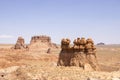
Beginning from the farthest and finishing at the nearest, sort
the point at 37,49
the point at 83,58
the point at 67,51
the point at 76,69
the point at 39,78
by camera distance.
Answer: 1. the point at 37,49
2. the point at 67,51
3. the point at 83,58
4. the point at 76,69
5. the point at 39,78

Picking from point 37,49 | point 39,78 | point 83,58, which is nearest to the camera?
point 39,78

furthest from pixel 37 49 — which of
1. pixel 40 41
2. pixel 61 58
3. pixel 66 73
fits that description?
pixel 66 73

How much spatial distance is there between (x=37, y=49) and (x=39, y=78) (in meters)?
75.5

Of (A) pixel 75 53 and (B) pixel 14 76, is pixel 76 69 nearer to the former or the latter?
(A) pixel 75 53

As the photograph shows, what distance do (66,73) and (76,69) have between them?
6.80 ft

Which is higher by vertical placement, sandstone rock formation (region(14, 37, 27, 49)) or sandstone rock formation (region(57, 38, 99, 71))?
sandstone rock formation (region(14, 37, 27, 49))

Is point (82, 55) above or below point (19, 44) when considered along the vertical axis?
below

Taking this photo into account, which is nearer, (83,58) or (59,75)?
(59,75)

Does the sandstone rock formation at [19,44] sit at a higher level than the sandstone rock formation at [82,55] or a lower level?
higher

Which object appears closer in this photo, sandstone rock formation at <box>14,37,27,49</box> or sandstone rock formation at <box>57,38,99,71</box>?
sandstone rock formation at <box>57,38,99,71</box>

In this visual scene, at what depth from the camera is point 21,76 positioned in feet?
87.9

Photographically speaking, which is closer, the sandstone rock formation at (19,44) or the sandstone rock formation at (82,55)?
the sandstone rock formation at (82,55)

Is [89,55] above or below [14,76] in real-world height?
above

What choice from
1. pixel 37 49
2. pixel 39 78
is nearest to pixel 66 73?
pixel 39 78
